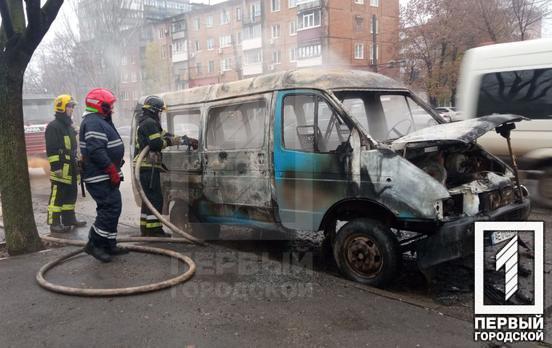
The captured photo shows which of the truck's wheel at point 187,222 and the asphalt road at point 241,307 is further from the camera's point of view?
the truck's wheel at point 187,222

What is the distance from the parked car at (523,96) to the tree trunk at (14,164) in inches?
253

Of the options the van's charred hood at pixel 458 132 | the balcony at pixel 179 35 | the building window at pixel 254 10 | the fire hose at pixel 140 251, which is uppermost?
the building window at pixel 254 10

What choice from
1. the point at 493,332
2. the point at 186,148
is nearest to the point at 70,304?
the point at 186,148

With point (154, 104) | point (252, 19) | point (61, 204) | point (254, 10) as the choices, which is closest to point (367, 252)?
point (154, 104)

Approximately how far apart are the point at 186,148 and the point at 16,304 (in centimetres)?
261

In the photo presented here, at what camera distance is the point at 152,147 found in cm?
577

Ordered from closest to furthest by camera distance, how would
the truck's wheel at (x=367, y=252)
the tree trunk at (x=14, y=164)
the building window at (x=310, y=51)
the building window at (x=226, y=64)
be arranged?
the truck's wheel at (x=367, y=252) → the tree trunk at (x=14, y=164) → the building window at (x=310, y=51) → the building window at (x=226, y=64)

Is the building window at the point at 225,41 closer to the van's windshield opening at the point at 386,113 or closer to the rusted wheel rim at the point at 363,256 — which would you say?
the van's windshield opening at the point at 386,113

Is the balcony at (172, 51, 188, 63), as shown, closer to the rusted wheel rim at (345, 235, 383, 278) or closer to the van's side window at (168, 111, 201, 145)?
the van's side window at (168, 111, 201, 145)

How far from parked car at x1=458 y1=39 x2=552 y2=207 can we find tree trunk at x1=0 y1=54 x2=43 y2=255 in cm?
643

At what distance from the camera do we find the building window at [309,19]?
1425 inches

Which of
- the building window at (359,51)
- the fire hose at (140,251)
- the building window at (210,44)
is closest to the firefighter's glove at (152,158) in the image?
the fire hose at (140,251)

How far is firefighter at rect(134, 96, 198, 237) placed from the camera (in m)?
5.80

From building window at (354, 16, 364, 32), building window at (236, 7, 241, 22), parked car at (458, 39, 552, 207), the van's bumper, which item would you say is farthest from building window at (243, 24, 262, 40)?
the van's bumper
